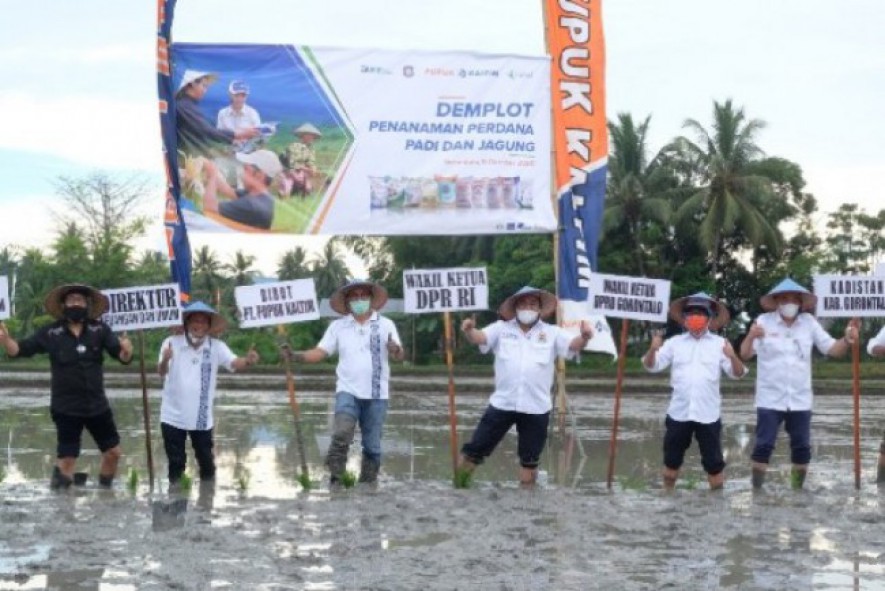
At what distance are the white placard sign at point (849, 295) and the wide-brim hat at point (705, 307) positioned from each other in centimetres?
78

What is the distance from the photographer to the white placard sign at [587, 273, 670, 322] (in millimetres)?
12188

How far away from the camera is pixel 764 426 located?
38.6 ft

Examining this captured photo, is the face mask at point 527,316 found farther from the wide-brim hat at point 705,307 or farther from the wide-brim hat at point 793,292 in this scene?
the wide-brim hat at point 793,292

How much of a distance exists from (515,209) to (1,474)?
6846mm

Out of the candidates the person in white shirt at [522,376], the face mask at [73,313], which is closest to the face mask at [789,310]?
the person in white shirt at [522,376]

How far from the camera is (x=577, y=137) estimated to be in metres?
16.6

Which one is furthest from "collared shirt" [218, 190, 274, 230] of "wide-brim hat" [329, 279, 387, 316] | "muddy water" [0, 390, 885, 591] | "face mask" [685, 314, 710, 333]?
"face mask" [685, 314, 710, 333]

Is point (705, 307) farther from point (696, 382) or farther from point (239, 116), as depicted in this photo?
point (239, 116)

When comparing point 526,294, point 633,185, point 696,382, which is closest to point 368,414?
point 526,294

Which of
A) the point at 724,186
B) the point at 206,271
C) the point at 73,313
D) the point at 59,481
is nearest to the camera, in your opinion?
the point at 59,481

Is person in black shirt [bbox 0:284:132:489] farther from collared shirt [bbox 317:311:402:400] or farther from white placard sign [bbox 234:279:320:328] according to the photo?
collared shirt [bbox 317:311:402:400]

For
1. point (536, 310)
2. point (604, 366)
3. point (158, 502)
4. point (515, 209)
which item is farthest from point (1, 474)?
point (604, 366)

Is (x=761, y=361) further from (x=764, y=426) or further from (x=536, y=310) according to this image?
(x=536, y=310)

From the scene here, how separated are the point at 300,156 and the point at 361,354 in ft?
15.7
